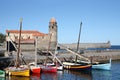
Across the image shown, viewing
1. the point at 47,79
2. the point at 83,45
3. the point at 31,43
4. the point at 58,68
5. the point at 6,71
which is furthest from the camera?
the point at 83,45

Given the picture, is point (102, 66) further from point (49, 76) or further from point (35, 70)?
point (35, 70)

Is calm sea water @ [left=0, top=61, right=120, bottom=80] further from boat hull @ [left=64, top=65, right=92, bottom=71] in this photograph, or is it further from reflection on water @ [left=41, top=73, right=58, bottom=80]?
boat hull @ [left=64, top=65, right=92, bottom=71]

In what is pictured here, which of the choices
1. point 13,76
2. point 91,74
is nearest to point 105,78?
point 91,74

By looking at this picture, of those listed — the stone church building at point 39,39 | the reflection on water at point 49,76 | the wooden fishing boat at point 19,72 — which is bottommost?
the reflection on water at point 49,76

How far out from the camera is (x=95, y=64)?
4500cm

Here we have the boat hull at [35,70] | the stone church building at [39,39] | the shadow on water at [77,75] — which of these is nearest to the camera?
the shadow on water at [77,75]

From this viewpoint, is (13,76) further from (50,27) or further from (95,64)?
(50,27)

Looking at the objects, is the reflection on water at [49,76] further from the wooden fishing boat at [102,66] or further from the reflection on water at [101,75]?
the wooden fishing boat at [102,66]

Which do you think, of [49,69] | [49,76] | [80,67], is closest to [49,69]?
[49,69]

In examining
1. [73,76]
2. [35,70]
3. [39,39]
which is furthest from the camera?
[39,39]


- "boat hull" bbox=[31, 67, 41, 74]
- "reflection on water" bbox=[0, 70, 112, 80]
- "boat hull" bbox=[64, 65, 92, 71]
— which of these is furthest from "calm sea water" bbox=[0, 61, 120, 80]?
"boat hull" bbox=[64, 65, 92, 71]

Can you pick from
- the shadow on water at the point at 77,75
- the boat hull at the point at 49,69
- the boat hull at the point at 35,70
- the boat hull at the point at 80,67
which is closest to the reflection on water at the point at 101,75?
the shadow on water at the point at 77,75

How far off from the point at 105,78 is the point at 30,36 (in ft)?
291

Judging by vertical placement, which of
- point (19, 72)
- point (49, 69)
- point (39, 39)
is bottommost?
point (19, 72)
